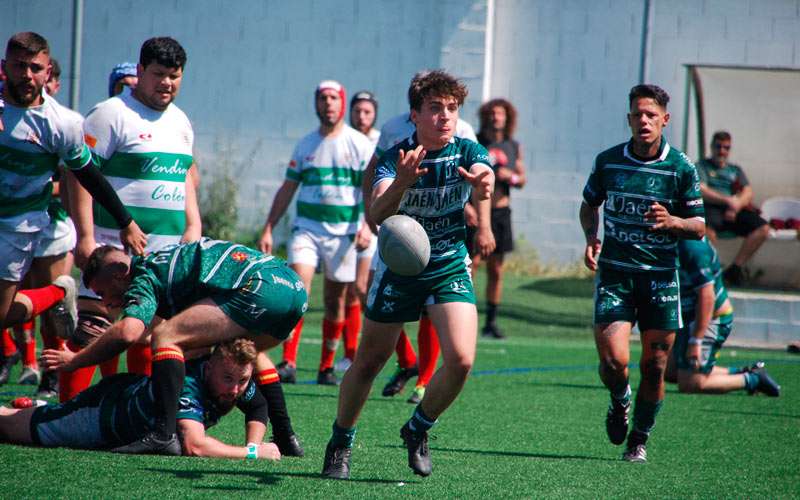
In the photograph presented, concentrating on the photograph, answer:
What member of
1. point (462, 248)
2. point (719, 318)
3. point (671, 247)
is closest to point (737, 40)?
point (719, 318)

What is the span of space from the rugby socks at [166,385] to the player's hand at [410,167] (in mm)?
1312

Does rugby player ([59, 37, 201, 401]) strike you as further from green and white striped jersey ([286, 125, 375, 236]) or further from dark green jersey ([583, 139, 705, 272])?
green and white striped jersey ([286, 125, 375, 236])

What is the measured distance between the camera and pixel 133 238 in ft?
18.8

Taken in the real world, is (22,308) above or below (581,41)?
below

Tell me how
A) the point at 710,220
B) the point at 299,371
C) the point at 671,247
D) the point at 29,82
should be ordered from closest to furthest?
the point at 29,82 → the point at 671,247 → the point at 299,371 → the point at 710,220

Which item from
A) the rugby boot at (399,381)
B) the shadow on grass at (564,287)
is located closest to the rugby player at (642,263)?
the rugby boot at (399,381)

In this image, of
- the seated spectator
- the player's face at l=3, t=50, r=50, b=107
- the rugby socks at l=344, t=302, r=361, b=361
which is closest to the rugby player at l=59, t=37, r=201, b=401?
the player's face at l=3, t=50, r=50, b=107

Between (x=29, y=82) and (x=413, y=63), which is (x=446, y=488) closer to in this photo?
(x=29, y=82)

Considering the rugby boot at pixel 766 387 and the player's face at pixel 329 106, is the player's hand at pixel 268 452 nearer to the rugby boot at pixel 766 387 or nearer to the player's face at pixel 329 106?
the player's face at pixel 329 106

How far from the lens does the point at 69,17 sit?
54.4 ft

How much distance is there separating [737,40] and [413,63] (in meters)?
4.54

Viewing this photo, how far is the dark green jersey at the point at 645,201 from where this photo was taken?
234 inches

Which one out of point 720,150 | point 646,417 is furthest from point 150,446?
point 720,150

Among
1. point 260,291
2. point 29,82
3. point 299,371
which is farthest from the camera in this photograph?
point 299,371
